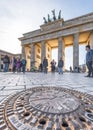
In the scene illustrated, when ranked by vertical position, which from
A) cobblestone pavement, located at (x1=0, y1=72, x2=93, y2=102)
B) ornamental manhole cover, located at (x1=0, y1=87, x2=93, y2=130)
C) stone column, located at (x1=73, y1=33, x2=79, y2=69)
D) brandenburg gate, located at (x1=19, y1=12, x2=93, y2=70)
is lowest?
ornamental manhole cover, located at (x1=0, y1=87, x2=93, y2=130)

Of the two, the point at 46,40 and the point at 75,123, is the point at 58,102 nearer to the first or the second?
the point at 75,123

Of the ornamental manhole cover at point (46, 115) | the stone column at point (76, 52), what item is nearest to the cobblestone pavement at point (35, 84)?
the ornamental manhole cover at point (46, 115)

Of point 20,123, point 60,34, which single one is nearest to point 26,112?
point 20,123

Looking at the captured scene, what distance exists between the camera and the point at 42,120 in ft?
Result: 3.90

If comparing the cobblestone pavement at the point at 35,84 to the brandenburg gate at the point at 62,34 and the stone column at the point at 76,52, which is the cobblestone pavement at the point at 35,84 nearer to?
the stone column at the point at 76,52

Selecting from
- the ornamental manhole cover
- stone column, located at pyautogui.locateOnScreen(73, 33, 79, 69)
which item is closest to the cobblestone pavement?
the ornamental manhole cover

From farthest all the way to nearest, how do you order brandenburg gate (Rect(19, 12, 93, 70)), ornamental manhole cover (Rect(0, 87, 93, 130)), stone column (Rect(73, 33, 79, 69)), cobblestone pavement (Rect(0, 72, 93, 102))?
stone column (Rect(73, 33, 79, 69)) < brandenburg gate (Rect(19, 12, 93, 70)) < cobblestone pavement (Rect(0, 72, 93, 102)) < ornamental manhole cover (Rect(0, 87, 93, 130))

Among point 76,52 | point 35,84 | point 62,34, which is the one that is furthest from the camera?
point 62,34

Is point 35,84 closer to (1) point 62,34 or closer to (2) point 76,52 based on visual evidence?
(2) point 76,52

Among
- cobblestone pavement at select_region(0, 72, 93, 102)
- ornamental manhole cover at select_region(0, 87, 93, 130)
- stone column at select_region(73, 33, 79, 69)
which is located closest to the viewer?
ornamental manhole cover at select_region(0, 87, 93, 130)

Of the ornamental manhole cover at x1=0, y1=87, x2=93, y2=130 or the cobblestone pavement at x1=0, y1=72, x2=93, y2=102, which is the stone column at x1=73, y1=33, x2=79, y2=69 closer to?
the cobblestone pavement at x1=0, y1=72, x2=93, y2=102

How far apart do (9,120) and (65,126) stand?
515 millimetres

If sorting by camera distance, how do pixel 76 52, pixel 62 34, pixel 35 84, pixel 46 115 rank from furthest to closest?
pixel 62 34, pixel 76 52, pixel 35 84, pixel 46 115

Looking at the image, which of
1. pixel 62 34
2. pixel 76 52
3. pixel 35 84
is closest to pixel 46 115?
pixel 35 84
